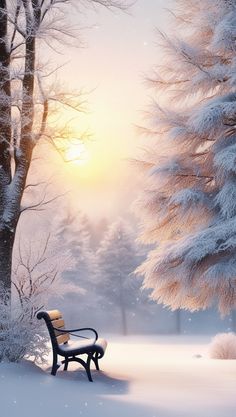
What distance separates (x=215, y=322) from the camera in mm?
45969

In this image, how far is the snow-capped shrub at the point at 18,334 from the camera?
782 centimetres

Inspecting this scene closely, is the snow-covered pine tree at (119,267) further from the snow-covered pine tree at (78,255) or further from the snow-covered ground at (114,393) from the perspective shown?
the snow-covered ground at (114,393)

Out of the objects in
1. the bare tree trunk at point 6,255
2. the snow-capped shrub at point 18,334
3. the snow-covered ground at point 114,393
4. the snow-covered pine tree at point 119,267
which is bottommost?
the snow-covered ground at point 114,393

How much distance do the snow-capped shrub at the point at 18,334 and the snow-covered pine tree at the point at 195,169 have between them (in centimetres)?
310

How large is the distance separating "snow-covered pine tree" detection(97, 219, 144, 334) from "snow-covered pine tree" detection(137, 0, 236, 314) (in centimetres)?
2785

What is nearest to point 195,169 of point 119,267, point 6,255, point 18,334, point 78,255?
point 6,255

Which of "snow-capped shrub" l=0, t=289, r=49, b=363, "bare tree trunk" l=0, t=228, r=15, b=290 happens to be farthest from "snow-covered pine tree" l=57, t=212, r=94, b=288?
"snow-capped shrub" l=0, t=289, r=49, b=363

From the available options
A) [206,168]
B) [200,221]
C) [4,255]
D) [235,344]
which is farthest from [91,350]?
[235,344]

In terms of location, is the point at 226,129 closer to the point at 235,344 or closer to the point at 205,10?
the point at 205,10

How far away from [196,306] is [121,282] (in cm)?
2963

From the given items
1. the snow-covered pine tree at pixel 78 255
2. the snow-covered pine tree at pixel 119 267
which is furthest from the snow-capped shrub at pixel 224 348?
the snow-covered pine tree at pixel 78 255

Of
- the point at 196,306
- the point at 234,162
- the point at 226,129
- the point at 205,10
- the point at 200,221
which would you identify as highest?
the point at 205,10

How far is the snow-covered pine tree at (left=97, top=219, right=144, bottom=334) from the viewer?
3953cm

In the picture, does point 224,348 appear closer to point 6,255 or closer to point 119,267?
point 6,255
